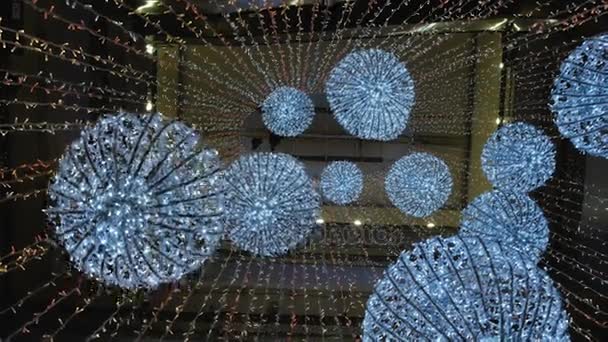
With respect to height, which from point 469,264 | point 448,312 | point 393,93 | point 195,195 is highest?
point 393,93

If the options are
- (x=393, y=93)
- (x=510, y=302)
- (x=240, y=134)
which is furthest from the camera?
(x=240, y=134)

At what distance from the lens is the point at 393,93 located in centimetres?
474

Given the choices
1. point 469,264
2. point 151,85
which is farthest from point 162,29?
point 469,264

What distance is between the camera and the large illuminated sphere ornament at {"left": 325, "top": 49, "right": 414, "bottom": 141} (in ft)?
15.3

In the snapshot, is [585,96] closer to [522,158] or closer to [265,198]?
[522,158]

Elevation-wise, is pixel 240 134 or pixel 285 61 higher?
pixel 285 61

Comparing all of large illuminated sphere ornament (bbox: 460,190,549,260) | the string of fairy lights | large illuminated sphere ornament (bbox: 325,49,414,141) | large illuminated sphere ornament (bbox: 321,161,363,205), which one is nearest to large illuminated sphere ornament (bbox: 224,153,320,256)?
large illuminated sphere ornament (bbox: 325,49,414,141)

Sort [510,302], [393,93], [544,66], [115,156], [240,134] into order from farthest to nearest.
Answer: [240,134] < [544,66] < [393,93] < [115,156] < [510,302]

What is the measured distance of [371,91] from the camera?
4.71 m

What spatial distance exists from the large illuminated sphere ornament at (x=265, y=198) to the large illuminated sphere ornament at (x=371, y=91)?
843mm

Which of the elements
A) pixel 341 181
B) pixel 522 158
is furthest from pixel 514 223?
pixel 341 181

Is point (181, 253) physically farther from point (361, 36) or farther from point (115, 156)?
point (361, 36)

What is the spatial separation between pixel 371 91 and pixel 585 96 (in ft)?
6.56

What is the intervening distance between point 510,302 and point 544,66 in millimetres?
4708
